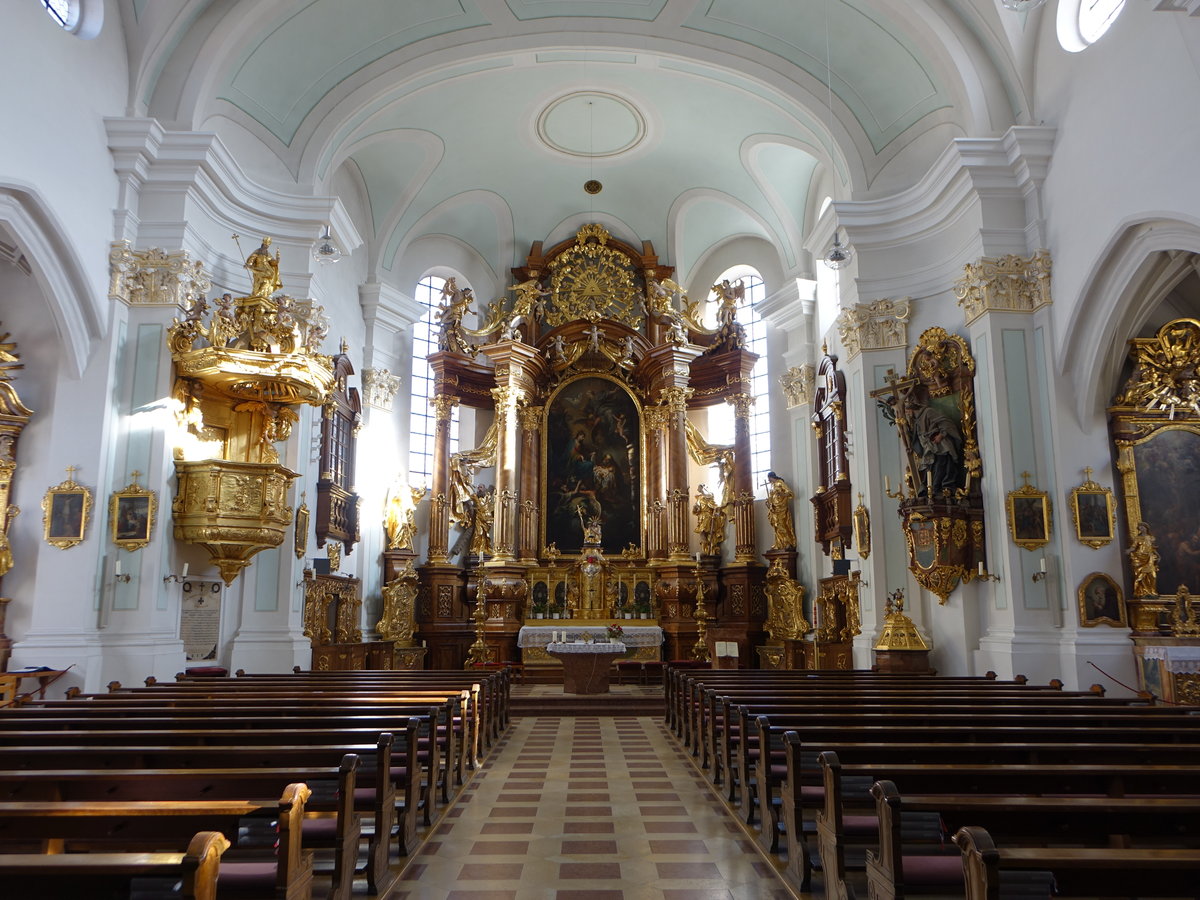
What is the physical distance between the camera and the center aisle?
4.40 metres

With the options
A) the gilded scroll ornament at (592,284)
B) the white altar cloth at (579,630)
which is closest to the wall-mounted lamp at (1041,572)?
the white altar cloth at (579,630)

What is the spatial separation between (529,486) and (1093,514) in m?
10.7

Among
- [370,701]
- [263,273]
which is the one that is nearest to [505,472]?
[263,273]

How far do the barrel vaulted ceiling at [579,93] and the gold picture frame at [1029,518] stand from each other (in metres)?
4.93

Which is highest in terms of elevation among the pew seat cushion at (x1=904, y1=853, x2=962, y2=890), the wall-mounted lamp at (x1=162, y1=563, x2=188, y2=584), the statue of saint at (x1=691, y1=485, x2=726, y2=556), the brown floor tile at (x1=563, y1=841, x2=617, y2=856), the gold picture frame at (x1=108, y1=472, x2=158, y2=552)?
the statue of saint at (x1=691, y1=485, x2=726, y2=556)

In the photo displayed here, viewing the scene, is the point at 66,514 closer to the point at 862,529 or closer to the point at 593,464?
the point at 862,529

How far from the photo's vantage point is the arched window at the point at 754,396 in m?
18.5

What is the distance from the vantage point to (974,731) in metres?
5.10

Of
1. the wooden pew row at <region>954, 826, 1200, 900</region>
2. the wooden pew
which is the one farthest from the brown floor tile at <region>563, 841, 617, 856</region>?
the wooden pew row at <region>954, 826, 1200, 900</region>

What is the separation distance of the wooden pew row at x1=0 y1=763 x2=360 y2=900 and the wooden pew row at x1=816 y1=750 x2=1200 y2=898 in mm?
2103

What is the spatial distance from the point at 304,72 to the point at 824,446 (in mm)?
10262

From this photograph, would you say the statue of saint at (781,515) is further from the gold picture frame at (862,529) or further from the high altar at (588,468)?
the gold picture frame at (862,529)

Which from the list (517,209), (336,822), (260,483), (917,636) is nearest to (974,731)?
(336,822)

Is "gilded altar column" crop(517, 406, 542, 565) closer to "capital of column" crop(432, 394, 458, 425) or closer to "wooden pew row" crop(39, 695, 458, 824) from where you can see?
"capital of column" crop(432, 394, 458, 425)
